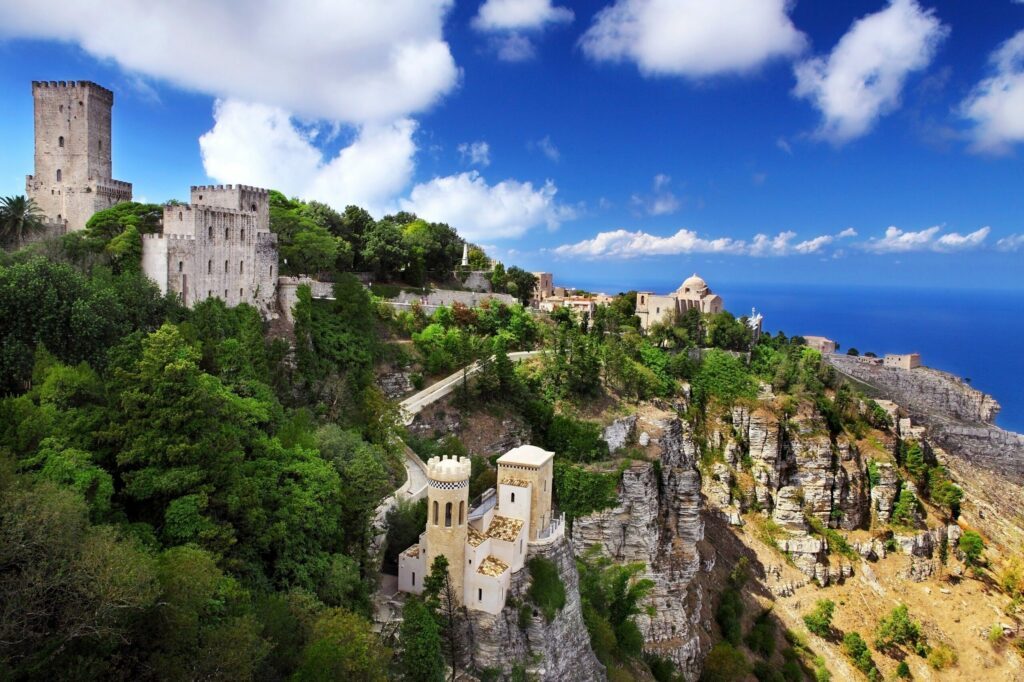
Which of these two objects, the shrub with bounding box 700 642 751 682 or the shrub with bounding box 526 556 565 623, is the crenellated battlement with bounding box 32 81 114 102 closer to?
the shrub with bounding box 526 556 565 623

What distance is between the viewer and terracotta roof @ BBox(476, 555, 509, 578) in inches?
841

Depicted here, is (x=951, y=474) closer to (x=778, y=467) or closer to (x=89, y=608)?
(x=778, y=467)

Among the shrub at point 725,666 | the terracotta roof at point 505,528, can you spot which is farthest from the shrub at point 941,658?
the terracotta roof at point 505,528

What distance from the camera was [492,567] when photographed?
2166 cm

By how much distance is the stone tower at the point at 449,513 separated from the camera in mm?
20625

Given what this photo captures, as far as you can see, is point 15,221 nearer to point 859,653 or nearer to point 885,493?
point 859,653

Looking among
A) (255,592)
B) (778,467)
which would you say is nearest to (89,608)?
(255,592)

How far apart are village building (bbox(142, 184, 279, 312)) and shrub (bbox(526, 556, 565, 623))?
64.0 ft

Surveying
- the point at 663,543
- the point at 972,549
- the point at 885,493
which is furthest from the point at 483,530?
the point at 972,549

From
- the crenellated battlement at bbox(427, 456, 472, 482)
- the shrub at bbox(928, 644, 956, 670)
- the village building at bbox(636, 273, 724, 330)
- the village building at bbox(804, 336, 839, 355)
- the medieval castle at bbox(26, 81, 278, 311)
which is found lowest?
the shrub at bbox(928, 644, 956, 670)

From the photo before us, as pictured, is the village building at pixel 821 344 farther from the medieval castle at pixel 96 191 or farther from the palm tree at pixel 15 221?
the palm tree at pixel 15 221

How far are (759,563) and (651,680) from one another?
54.2 ft

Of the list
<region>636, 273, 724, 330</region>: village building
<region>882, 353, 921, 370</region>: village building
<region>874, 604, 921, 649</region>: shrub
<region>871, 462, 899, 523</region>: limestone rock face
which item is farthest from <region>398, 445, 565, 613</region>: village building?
<region>882, 353, 921, 370</region>: village building

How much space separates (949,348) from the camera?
6024 inches
